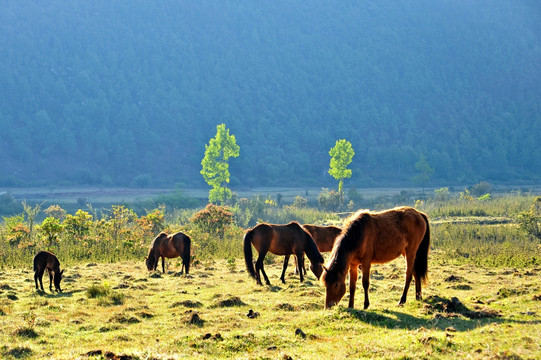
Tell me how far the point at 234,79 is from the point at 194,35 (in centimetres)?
2122

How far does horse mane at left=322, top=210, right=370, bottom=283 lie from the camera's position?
367 inches

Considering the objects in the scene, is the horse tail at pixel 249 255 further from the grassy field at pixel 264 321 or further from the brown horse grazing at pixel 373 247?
the brown horse grazing at pixel 373 247

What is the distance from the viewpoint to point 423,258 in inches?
434

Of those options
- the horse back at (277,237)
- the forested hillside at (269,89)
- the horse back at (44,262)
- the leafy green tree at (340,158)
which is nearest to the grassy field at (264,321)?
the horse back at (44,262)

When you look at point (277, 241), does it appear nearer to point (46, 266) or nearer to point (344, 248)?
point (344, 248)

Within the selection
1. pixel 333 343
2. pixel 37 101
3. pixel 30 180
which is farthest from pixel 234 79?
pixel 333 343

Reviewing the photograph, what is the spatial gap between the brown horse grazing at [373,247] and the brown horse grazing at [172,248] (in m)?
8.17

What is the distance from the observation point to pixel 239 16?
5428 inches

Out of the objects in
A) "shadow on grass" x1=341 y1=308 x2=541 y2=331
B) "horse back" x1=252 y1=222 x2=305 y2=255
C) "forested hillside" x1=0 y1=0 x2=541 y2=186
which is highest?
"forested hillside" x1=0 y1=0 x2=541 y2=186

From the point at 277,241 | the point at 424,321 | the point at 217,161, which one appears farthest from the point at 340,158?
the point at 424,321

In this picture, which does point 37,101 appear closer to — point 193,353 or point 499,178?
point 499,178

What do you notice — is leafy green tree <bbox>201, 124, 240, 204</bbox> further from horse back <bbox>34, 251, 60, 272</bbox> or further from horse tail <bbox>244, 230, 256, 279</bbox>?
horse back <bbox>34, 251, 60, 272</bbox>

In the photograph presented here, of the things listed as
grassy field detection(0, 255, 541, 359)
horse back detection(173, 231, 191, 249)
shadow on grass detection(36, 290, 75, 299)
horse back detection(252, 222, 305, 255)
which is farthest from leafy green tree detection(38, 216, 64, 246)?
horse back detection(252, 222, 305, 255)

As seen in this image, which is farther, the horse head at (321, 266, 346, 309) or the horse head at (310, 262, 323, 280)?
the horse head at (310, 262, 323, 280)
